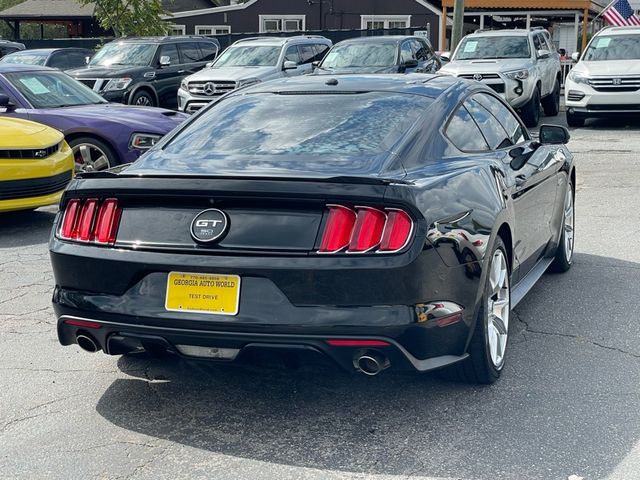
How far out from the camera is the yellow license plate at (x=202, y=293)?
4.13 metres

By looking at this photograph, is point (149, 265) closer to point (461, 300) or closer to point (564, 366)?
point (461, 300)

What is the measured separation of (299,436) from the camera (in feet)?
14.0

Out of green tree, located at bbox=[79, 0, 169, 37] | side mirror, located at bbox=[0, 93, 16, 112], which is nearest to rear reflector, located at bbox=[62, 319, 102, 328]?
side mirror, located at bbox=[0, 93, 16, 112]

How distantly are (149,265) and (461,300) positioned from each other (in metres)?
1.39

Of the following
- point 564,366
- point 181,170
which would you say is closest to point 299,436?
point 181,170

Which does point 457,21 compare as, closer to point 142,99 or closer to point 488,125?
point 142,99

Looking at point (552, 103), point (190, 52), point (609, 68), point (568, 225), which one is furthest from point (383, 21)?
point (568, 225)

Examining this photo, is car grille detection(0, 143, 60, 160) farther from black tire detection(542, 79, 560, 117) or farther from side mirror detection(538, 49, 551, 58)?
black tire detection(542, 79, 560, 117)

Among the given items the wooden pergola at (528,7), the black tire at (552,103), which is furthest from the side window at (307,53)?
the wooden pergola at (528,7)

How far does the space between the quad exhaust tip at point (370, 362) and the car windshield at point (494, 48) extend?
16.0 meters

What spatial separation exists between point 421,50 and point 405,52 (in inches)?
45.5

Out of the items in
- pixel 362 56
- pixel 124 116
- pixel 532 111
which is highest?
pixel 124 116

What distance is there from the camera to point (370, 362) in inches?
162

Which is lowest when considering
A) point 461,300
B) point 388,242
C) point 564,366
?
point 564,366
